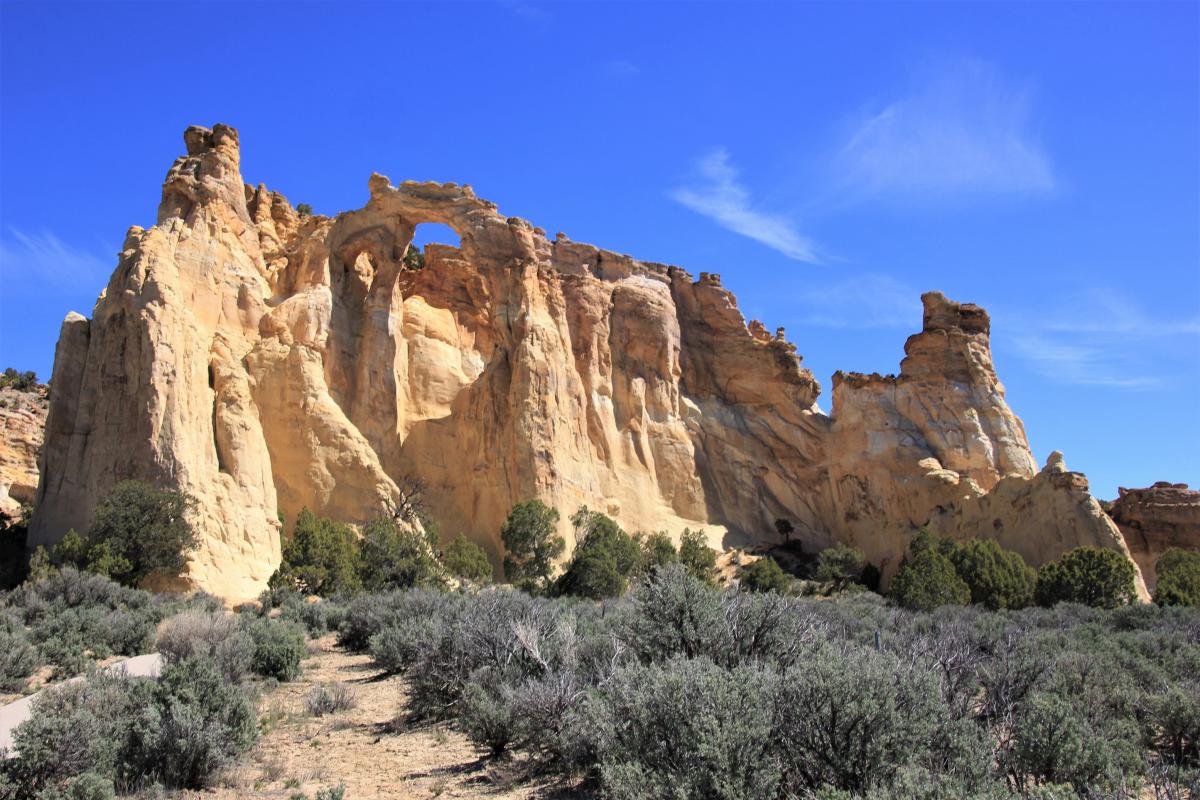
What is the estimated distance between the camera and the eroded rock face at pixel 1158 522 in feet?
143

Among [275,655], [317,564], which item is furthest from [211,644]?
[317,564]

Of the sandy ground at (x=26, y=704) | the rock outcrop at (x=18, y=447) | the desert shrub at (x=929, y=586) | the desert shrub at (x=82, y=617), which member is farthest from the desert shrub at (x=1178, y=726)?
the rock outcrop at (x=18, y=447)

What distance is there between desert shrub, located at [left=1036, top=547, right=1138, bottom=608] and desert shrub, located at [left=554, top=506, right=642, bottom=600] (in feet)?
50.2

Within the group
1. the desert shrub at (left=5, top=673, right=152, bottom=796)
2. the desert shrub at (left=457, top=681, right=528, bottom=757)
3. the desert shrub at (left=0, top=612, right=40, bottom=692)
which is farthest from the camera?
the desert shrub at (left=0, top=612, right=40, bottom=692)

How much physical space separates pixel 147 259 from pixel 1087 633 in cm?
3224

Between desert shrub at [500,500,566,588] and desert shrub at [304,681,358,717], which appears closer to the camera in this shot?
desert shrub at [304,681,358,717]

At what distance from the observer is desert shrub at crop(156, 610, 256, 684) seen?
1272 cm

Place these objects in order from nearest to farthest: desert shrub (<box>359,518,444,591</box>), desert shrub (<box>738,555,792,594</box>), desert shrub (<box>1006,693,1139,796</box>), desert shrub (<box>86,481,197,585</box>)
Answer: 1. desert shrub (<box>1006,693,1139,796</box>)
2. desert shrub (<box>86,481,197,585</box>)
3. desert shrub (<box>359,518,444,591</box>)
4. desert shrub (<box>738,555,792,594</box>)

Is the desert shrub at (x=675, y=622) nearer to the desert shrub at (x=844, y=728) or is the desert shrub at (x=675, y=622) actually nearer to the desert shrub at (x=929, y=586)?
the desert shrub at (x=844, y=728)

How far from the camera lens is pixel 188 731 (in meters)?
9.24

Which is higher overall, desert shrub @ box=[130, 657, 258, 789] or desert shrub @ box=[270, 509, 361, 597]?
desert shrub @ box=[270, 509, 361, 597]

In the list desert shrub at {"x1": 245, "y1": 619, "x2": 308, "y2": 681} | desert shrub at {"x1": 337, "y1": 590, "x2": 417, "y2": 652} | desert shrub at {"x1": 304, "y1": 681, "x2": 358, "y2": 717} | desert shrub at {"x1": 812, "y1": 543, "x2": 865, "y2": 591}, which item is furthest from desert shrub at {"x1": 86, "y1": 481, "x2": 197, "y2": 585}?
desert shrub at {"x1": 812, "y1": 543, "x2": 865, "y2": 591}

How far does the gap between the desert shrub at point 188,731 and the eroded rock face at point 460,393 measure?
1930cm

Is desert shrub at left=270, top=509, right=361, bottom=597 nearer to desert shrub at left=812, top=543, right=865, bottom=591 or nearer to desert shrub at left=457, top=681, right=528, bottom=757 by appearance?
desert shrub at left=457, top=681, right=528, bottom=757
